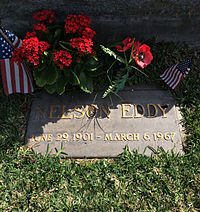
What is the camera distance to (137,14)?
3.18m

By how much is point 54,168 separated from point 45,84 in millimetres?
1061

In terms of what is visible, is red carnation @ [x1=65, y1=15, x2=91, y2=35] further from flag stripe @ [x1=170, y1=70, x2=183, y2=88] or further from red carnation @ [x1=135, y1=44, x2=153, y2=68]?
flag stripe @ [x1=170, y1=70, x2=183, y2=88]

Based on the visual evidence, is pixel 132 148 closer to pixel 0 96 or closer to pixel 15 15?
pixel 0 96

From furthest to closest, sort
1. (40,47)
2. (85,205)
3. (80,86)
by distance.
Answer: (80,86) → (40,47) → (85,205)

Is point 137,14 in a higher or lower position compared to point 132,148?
higher

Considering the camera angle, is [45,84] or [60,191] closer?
[60,191]

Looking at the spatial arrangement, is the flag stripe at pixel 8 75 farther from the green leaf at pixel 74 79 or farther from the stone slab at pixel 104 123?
the green leaf at pixel 74 79

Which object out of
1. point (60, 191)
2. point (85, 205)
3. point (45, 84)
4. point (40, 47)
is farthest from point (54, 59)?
point (85, 205)

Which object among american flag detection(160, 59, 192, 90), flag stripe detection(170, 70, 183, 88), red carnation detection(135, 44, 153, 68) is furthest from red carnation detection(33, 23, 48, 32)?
flag stripe detection(170, 70, 183, 88)

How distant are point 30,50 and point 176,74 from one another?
1809mm

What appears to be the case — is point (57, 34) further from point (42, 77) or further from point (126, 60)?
point (126, 60)

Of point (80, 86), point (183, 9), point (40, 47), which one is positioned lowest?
point (80, 86)

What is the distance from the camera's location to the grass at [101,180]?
2498mm

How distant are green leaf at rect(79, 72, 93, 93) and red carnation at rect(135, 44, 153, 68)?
0.68 metres
